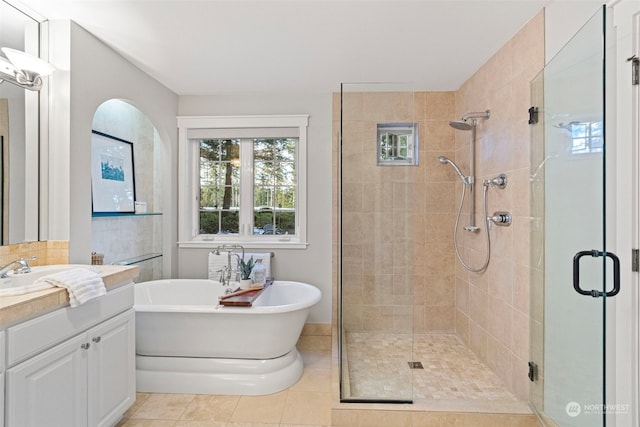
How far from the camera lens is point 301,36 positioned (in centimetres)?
223

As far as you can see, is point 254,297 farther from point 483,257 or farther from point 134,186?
point 483,257

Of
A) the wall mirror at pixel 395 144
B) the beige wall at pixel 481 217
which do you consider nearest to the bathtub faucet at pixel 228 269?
the beige wall at pixel 481 217

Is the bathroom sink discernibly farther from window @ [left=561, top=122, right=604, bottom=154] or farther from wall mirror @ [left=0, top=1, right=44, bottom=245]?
window @ [left=561, top=122, right=604, bottom=154]

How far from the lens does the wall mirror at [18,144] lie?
6.07 feet

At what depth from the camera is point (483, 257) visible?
2.71 meters

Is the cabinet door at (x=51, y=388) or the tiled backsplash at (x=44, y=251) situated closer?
the cabinet door at (x=51, y=388)

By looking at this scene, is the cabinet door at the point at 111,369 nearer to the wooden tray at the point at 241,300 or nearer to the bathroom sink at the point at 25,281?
the bathroom sink at the point at 25,281

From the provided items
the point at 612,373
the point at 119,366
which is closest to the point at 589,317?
the point at 612,373

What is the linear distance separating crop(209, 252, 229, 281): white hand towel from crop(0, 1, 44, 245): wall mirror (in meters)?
1.54

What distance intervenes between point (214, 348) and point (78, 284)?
1132 mm

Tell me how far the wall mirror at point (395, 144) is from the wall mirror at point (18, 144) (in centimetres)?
211

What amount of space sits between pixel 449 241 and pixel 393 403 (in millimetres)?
1798
